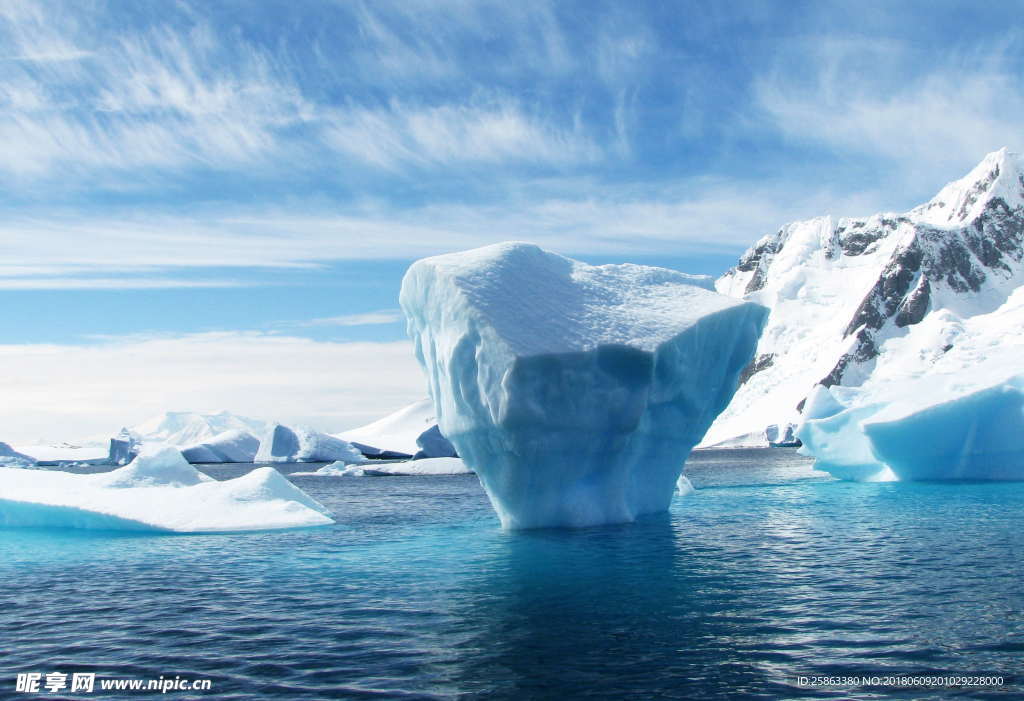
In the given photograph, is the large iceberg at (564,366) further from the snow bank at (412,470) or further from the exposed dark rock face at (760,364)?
the exposed dark rock face at (760,364)

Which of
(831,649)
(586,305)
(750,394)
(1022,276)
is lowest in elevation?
(831,649)

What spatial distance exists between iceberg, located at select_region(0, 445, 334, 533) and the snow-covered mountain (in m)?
114

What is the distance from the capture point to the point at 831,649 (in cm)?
931

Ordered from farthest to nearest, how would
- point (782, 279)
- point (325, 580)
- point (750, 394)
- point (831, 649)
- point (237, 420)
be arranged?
point (782, 279)
point (750, 394)
point (237, 420)
point (325, 580)
point (831, 649)

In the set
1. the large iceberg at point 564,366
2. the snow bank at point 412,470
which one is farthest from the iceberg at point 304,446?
the large iceberg at point 564,366

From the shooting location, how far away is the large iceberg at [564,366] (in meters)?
18.8

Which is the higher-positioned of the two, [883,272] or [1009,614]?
[883,272]

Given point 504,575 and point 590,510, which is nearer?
point 504,575

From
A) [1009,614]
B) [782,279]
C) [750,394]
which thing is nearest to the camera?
[1009,614]

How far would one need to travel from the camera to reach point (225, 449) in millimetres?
85188

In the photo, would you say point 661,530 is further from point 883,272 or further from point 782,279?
point 782,279

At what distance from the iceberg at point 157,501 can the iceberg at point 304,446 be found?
50298mm

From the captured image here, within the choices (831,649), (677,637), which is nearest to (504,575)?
(677,637)

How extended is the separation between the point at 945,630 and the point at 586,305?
37.5 feet
